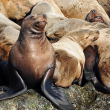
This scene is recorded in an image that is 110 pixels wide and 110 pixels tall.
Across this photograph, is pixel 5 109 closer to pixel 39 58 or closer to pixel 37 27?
pixel 39 58

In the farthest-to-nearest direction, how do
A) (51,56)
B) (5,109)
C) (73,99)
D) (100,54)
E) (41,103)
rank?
(100,54), (73,99), (51,56), (41,103), (5,109)

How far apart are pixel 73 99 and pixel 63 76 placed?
429 millimetres

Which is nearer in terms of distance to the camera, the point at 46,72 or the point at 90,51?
the point at 46,72

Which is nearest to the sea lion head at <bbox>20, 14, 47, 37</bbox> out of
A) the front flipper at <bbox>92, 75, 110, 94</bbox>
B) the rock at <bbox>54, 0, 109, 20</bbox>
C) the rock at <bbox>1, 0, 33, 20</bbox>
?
the front flipper at <bbox>92, 75, 110, 94</bbox>

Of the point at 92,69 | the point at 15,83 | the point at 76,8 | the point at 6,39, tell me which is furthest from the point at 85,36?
the point at 76,8

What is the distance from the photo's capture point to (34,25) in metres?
3.83

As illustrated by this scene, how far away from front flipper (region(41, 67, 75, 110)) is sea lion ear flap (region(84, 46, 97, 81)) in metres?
1.52

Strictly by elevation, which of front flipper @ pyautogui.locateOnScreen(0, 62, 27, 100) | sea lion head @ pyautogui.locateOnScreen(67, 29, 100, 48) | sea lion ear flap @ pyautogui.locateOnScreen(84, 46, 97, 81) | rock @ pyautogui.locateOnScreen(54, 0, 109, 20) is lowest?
rock @ pyautogui.locateOnScreen(54, 0, 109, 20)

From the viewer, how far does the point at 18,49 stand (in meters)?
3.82

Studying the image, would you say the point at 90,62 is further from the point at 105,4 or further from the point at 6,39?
the point at 105,4

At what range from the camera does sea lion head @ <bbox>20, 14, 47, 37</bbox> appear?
3.80 metres

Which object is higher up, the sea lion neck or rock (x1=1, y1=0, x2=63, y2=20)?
the sea lion neck

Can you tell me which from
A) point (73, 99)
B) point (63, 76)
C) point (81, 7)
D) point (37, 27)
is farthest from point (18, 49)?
point (81, 7)

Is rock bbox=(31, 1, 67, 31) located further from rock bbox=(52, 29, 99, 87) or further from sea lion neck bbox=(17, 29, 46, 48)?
sea lion neck bbox=(17, 29, 46, 48)
